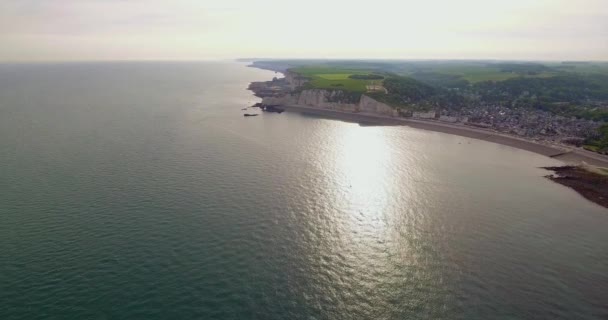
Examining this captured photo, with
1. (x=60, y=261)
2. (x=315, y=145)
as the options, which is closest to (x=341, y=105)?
(x=315, y=145)

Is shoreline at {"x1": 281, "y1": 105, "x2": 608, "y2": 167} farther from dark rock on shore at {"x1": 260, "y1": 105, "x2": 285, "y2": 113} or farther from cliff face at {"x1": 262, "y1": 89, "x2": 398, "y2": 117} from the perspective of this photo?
dark rock on shore at {"x1": 260, "y1": 105, "x2": 285, "y2": 113}

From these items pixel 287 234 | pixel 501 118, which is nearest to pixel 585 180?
pixel 501 118

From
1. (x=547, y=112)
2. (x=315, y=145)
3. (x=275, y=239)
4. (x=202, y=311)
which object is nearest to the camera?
(x=202, y=311)

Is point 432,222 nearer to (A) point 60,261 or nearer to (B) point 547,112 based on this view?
(A) point 60,261

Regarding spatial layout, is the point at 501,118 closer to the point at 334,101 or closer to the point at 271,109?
the point at 334,101

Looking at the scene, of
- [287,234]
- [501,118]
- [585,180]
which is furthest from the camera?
[501,118]

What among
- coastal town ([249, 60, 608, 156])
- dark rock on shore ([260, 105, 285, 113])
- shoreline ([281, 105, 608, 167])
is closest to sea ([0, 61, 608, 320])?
shoreline ([281, 105, 608, 167])

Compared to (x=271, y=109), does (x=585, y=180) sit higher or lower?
lower
